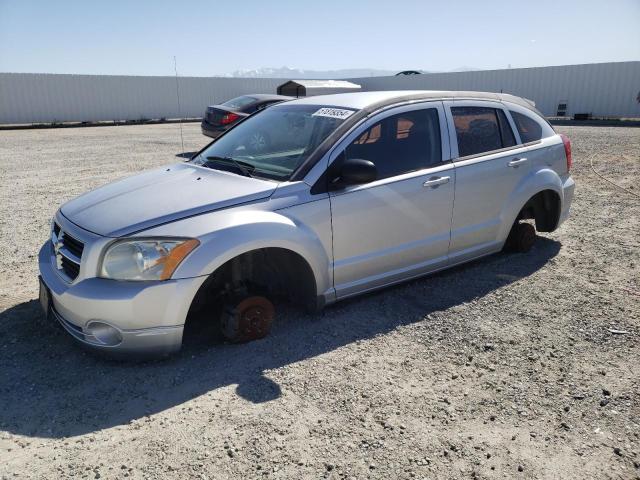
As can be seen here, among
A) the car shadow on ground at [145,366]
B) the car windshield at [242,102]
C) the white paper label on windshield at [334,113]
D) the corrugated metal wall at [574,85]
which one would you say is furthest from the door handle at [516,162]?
the corrugated metal wall at [574,85]

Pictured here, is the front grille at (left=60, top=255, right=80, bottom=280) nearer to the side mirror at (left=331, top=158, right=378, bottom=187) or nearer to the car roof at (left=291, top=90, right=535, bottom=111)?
the side mirror at (left=331, top=158, right=378, bottom=187)

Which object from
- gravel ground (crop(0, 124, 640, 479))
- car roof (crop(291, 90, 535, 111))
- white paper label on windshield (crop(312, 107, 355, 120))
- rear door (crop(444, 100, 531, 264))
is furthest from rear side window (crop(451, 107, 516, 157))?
gravel ground (crop(0, 124, 640, 479))

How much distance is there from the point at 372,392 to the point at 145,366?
1471 millimetres

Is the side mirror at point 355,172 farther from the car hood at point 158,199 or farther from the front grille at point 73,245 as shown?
the front grille at point 73,245

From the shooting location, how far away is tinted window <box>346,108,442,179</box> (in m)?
4.08

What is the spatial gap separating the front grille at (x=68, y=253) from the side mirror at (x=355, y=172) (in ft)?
5.80

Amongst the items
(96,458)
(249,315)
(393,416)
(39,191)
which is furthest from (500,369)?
(39,191)

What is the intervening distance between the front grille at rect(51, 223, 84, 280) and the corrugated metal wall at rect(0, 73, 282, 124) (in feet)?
76.9

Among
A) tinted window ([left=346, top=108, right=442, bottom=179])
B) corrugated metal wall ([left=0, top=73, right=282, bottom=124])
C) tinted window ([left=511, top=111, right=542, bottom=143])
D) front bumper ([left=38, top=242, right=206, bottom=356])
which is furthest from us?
corrugated metal wall ([left=0, top=73, right=282, bottom=124])

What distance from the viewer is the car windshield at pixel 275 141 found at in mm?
3967

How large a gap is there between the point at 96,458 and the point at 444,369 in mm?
2092

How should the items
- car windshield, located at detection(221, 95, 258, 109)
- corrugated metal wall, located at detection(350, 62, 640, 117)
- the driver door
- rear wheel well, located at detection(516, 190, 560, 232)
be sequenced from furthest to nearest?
corrugated metal wall, located at detection(350, 62, 640, 117) < car windshield, located at detection(221, 95, 258, 109) < rear wheel well, located at detection(516, 190, 560, 232) < the driver door

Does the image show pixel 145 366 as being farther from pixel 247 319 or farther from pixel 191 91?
pixel 191 91

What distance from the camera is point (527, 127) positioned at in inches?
209
